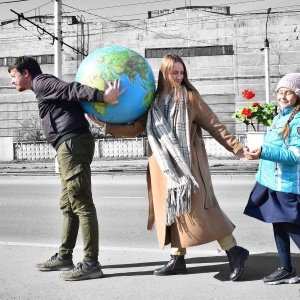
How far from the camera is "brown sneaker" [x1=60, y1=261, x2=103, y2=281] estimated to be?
4363mm

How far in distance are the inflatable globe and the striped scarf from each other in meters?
0.15

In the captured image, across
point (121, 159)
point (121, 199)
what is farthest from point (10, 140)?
point (121, 199)

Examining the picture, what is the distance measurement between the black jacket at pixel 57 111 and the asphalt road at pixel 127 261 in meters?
1.15

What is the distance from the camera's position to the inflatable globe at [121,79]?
4.14 meters

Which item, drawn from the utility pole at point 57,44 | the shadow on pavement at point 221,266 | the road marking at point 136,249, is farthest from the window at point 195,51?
the shadow on pavement at point 221,266

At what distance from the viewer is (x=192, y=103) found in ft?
14.1

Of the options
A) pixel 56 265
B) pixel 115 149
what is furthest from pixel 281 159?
pixel 115 149

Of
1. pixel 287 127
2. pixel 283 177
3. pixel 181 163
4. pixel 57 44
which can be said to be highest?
pixel 57 44

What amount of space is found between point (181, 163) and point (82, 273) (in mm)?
1188

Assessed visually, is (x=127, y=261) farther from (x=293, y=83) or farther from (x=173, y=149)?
(x=293, y=83)

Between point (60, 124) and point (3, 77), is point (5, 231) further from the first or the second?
point (3, 77)

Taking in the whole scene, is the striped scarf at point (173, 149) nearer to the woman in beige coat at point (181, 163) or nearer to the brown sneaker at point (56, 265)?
the woman in beige coat at point (181, 163)

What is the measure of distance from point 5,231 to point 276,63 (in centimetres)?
3109

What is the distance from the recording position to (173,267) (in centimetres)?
449
